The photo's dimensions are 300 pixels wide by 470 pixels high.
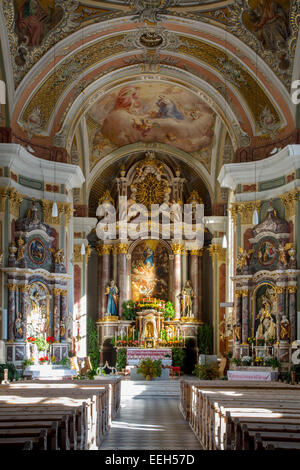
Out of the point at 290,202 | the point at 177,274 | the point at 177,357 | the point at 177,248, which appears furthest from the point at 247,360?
the point at 177,248

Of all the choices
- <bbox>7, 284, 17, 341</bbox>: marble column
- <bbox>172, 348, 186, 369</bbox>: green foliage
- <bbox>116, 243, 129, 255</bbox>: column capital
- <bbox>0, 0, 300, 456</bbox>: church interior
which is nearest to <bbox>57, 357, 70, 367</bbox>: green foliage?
<bbox>0, 0, 300, 456</bbox>: church interior

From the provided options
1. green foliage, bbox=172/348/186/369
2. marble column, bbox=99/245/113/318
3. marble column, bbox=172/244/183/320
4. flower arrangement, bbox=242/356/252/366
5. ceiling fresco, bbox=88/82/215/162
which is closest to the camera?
flower arrangement, bbox=242/356/252/366

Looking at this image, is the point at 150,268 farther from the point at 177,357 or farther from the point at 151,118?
the point at 151,118

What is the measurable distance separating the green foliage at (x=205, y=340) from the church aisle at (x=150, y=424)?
8118mm

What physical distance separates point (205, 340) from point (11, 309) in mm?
11743

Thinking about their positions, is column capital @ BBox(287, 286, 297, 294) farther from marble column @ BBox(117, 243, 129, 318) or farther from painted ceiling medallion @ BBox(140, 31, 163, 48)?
marble column @ BBox(117, 243, 129, 318)

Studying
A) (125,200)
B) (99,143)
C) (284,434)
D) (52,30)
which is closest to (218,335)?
(125,200)

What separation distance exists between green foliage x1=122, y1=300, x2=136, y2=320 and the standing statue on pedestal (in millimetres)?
410

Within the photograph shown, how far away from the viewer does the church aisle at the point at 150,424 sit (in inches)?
391

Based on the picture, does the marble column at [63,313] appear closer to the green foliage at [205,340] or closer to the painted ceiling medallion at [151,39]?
the painted ceiling medallion at [151,39]

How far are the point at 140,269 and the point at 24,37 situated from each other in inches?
556

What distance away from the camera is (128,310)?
30.0m

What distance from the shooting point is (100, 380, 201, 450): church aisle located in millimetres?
9938

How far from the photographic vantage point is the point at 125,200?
3103 cm
